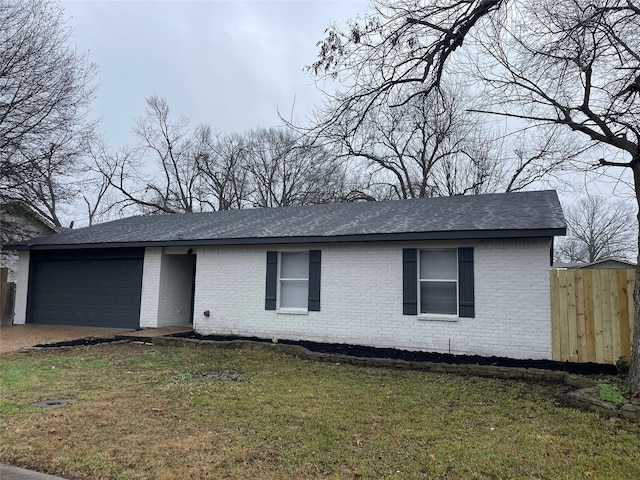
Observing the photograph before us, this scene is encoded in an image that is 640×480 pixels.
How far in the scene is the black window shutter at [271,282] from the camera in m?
11.3

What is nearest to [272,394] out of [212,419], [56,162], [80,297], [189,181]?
[212,419]

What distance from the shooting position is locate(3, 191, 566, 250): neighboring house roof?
362 inches

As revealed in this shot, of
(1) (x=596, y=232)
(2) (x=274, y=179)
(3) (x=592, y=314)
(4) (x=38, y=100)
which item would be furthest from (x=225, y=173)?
(1) (x=596, y=232)

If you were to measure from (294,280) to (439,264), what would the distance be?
12.0 ft

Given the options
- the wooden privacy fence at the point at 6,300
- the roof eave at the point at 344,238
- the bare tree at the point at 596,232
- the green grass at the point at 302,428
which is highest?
the bare tree at the point at 596,232

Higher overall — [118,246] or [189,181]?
[189,181]

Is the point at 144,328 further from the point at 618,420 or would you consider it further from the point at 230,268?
the point at 618,420

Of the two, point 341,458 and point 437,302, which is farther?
point 437,302

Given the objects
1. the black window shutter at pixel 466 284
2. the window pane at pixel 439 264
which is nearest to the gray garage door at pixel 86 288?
the window pane at pixel 439 264

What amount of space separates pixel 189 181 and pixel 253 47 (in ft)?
91.3

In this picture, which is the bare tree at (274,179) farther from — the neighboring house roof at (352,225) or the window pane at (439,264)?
the window pane at (439,264)

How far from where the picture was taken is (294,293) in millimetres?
11320

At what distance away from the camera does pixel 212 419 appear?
5156 millimetres

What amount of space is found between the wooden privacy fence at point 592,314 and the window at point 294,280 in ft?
18.2
